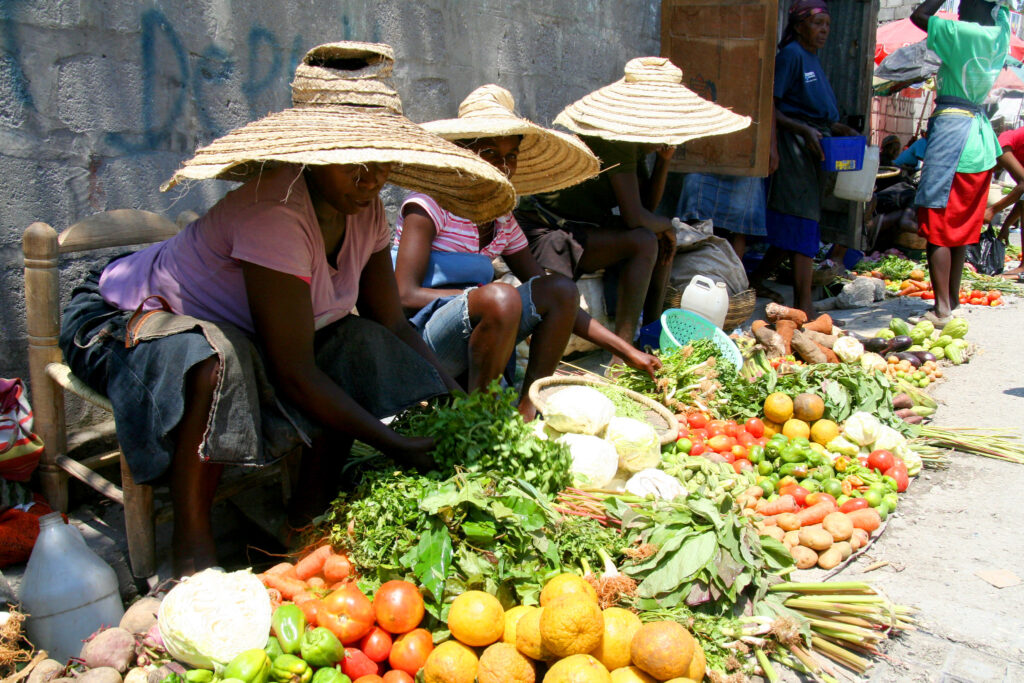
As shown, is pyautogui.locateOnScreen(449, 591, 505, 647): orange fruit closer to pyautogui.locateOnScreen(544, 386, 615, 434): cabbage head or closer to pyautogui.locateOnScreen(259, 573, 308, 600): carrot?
pyautogui.locateOnScreen(259, 573, 308, 600): carrot

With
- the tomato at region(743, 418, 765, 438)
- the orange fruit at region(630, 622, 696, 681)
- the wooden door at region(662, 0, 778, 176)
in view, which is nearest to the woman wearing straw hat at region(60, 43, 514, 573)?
the orange fruit at region(630, 622, 696, 681)

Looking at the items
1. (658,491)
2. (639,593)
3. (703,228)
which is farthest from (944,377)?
(639,593)

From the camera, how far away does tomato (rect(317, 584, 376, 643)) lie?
2020 mm

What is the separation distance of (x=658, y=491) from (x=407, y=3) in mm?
2763

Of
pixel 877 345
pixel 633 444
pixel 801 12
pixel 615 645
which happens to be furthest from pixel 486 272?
pixel 801 12

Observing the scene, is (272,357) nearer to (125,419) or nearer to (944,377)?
(125,419)

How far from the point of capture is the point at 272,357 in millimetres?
2326

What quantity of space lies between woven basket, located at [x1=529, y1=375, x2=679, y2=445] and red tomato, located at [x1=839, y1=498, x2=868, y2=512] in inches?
27.3

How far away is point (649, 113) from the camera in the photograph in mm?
4508

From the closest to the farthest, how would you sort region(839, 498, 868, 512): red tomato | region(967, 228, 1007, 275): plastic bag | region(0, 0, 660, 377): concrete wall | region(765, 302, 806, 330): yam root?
region(0, 0, 660, 377): concrete wall, region(839, 498, 868, 512): red tomato, region(765, 302, 806, 330): yam root, region(967, 228, 1007, 275): plastic bag

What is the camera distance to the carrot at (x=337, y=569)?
220 cm

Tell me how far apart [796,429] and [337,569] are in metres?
2.34

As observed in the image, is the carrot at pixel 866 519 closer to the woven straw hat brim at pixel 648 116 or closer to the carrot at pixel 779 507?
the carrot at pixel 779 507

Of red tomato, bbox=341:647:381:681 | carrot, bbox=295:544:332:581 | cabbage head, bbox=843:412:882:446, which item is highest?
carrot, bbox=295:544:332:581
